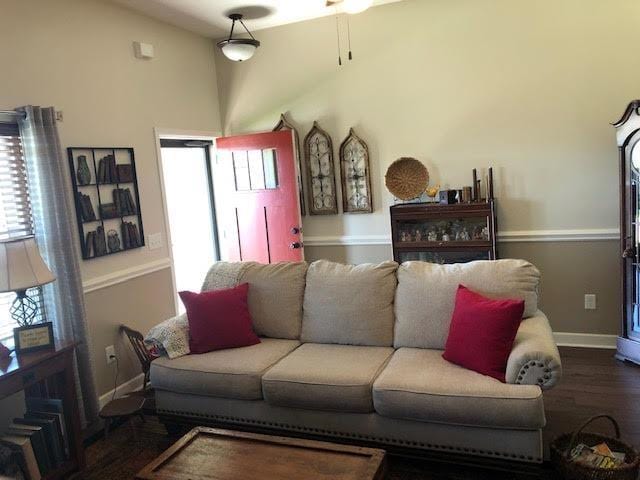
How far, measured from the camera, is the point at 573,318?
4094mm

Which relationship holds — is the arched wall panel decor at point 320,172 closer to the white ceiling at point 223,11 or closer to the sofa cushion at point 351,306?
the white ceiling at point 223,11

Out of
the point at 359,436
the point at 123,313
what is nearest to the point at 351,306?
the point at 359,436

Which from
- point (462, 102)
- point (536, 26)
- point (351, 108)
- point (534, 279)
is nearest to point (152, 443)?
point (534, 279)

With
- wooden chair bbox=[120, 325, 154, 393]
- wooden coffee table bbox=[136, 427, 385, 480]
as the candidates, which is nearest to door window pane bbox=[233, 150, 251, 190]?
wooden chair bbox=[120, 325, 154, 393]

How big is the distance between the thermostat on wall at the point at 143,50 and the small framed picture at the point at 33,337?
2.22 m

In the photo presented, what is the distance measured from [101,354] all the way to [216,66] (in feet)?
9.34

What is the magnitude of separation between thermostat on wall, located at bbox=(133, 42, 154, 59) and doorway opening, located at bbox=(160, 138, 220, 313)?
73 cm

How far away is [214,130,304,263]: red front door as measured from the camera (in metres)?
4.62

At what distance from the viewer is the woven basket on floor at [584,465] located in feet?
7.16

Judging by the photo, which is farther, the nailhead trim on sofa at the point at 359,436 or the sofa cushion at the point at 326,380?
the sofa cushion at the point at 326,380

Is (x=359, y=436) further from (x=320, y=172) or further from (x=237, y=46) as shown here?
(x=237, y=46)

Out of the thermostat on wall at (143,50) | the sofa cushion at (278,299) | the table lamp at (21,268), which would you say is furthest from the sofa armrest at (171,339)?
the thermostat on wall at (143,50)

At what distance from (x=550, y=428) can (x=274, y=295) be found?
1.76 meters

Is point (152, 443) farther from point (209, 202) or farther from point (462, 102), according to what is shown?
point (462, 102)
